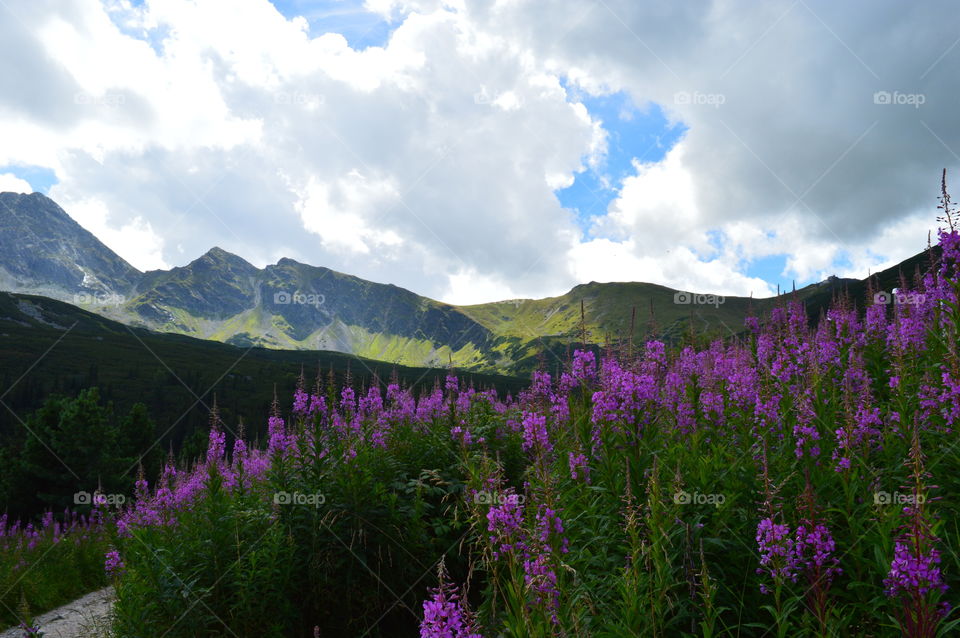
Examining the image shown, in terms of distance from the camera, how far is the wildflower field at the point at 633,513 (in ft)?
12.8

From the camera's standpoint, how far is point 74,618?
12.0 m

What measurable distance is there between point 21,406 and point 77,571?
5505 inches

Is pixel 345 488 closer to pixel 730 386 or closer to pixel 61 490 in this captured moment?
pixel 730 386

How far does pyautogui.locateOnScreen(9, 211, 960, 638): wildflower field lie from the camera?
3.91 meters

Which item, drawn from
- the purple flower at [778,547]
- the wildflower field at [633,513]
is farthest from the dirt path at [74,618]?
the purple flower at [778,547]

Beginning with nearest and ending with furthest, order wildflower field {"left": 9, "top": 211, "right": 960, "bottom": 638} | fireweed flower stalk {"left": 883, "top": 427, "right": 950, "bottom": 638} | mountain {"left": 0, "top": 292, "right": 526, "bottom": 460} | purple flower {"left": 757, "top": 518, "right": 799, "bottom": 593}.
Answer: fireweed flower stalk {"left": 883, "top": 427, "right": 950, "bottom": 638} → purple flower {"left": 757, "top": 518, "right": 799, "bottom": 593} → wildflower field {"left": 9, "top": 211, "right": 960, "bottom": 638} → mountain {"left": 0, "top": 292, "right": 526, "bottom": 460}

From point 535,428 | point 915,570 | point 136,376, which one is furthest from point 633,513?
point 136,376

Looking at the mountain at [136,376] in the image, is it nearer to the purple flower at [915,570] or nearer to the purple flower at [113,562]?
the purple flower at [113,562]

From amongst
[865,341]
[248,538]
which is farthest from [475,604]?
[865,341]

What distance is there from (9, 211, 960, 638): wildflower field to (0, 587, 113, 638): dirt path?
164cm

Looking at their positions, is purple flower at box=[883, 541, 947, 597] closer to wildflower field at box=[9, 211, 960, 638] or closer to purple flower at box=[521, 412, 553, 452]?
wildflower field at box=[9, 211, 960, 638]

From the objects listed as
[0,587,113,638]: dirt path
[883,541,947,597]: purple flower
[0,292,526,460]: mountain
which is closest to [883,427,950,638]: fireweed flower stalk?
[883,541,947,597]: purple flower

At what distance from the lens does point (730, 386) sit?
27.0ft

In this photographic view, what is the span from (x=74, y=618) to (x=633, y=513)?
14.8 metres
